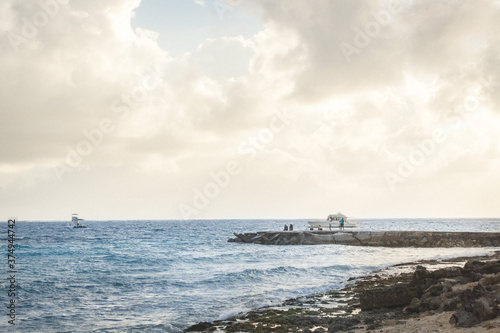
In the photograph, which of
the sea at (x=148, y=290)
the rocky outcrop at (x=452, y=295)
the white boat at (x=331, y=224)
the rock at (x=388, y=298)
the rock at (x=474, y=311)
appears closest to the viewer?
the rock at (x=474, y=311)

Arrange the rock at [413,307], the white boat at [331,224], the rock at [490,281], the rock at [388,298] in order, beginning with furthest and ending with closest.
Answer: the white boat at [331,224]
the rock at [490,281]
the rock at [388,298]
the rock at [413,307]

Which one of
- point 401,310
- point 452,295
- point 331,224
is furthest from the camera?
point 331,224

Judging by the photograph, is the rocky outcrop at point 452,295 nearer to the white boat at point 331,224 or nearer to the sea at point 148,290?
the sea at point 148,290

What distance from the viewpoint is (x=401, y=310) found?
39.9 feet

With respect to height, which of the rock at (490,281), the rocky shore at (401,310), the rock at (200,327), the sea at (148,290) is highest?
the rock at (490,281)

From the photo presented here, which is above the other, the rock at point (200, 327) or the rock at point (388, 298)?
the rock at point (388, 298)

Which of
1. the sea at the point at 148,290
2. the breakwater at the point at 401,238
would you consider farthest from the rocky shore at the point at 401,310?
the breakwater at the point at 401,238

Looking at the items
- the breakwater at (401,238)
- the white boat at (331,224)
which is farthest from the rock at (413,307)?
Result: the white boat at (331,224)

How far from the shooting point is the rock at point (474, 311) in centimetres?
886

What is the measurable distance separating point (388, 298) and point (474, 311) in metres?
3.91

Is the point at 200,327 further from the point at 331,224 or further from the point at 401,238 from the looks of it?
the point at 331,224

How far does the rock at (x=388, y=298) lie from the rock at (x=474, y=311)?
3270mm

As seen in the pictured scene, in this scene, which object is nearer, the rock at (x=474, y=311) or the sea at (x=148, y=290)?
the rock at (x=474, y=311)

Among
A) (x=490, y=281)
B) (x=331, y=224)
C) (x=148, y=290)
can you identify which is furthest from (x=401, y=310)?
(x=331, y=224)
